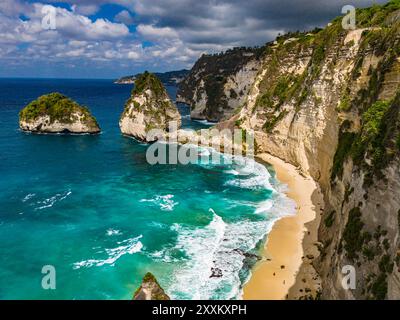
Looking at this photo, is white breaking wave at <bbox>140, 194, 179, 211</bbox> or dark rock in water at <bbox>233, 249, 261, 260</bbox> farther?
white breaking wave at <bbox>140, 194, 179, 211</bbox>

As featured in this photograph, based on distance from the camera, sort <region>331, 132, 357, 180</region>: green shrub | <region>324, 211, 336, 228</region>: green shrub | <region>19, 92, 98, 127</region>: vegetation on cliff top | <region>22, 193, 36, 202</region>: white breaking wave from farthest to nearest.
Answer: <region>19, 92, 98, 127</region>: vegetation on cliff top, <region>22, 193, 36, 202</region>: white breaking wave, <region>324, 211, 336, 228</region>: green shrub, <region>331, 132, 357, 180</region>: green shrub

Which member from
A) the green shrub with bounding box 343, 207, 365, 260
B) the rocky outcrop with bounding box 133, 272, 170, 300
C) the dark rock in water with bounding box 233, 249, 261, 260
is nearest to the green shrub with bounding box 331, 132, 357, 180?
the green shrub with bounding box 343, 207, 365, 260

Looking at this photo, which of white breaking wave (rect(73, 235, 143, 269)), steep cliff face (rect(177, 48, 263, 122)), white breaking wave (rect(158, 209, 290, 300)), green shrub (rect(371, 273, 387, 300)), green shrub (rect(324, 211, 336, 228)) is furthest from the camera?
steep cliff face (rect(177, 48, 263, 122))

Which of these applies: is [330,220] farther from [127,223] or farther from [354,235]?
[127,223]

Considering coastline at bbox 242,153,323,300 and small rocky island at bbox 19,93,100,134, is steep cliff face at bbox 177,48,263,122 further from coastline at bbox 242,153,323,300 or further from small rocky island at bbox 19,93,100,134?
coastline at bbox 242,153,323,300

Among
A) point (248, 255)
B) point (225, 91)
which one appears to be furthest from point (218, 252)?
point (225, 91)

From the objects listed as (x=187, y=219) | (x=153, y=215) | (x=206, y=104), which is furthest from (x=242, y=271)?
(x=206, y=104)
